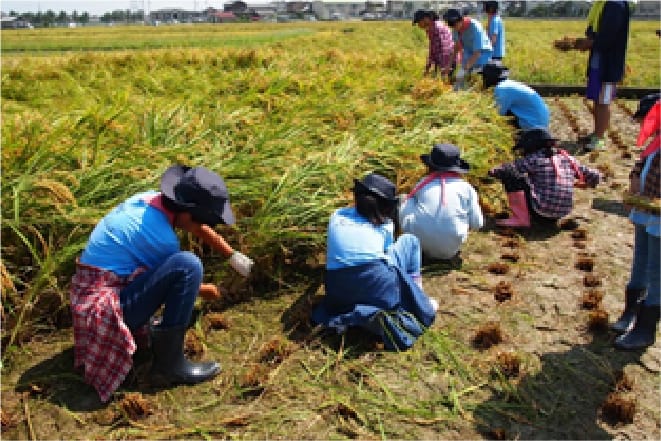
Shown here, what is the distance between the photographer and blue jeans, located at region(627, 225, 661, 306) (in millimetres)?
2730

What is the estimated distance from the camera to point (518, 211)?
4508 millimetres

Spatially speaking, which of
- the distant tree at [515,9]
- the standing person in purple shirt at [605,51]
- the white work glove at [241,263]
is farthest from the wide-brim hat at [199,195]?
the distant tree at [515,9]

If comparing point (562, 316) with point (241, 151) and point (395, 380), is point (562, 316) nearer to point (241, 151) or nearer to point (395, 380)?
point (395, 380)

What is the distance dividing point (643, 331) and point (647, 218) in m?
0.59

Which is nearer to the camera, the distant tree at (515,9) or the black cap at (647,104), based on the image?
the black cap at (647,104)

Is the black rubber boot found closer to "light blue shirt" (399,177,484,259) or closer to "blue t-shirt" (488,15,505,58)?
"light blue shirt" (399,177,484,259)

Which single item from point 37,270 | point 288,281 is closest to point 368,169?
point 288,281

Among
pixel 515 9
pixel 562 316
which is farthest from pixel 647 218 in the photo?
pixel 515 9

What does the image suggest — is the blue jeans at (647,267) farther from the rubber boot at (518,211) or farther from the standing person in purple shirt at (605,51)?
the standing person in purple shirt at (605,51)

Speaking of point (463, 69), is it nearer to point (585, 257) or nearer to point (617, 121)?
point (617, 121)

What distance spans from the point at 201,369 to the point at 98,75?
299 inches

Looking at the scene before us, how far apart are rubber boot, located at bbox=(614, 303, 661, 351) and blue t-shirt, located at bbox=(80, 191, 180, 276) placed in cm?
233

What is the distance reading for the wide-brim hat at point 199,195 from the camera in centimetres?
261

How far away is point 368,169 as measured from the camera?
4.37 metres
